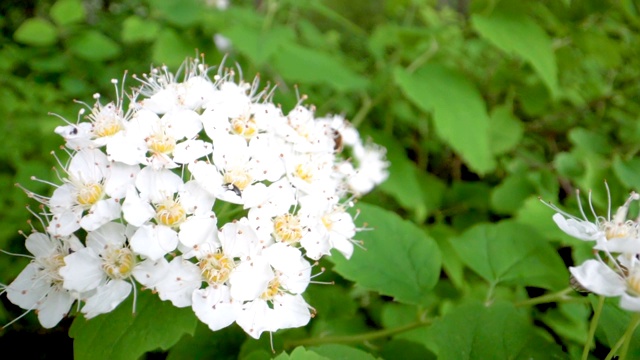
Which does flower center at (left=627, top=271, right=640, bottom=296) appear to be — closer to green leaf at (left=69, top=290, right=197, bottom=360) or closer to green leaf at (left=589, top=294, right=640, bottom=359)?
green leaf at (left=589, top=294, right=640, bottom=359)

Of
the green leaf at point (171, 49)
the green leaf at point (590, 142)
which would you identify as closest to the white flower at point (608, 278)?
the green leaf at point (590, 142)

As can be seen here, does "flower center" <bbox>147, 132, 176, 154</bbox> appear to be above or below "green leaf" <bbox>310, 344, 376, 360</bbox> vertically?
above

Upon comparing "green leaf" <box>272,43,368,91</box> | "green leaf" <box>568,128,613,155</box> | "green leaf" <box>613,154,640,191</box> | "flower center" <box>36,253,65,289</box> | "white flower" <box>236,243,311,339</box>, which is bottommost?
"flower center" <box>36,253,65,289</box>

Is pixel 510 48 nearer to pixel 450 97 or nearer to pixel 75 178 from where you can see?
pixel 450 97

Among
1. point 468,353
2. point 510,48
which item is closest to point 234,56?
point 510,48

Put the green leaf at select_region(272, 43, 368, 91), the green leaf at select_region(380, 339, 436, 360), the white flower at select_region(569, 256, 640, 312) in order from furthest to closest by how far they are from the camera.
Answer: the green leaf at select_region(272, 43, 368, 91) → the green leaf at select_region(380, 339, 436, 360) → the white flower at select_region(569, 256, 640, 312)

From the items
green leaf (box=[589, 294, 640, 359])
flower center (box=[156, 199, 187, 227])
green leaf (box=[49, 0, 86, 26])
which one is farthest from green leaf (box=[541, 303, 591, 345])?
green leaf (box=[49, 0, 86, 26])

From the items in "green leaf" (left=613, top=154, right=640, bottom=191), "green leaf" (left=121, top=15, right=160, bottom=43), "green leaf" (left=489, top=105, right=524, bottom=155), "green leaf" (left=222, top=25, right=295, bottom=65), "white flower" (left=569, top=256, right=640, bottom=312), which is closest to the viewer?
"white flower" (left=569, top=256, right=640, bottom=312)

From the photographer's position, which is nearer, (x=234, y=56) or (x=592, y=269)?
(x=592, y=269)
